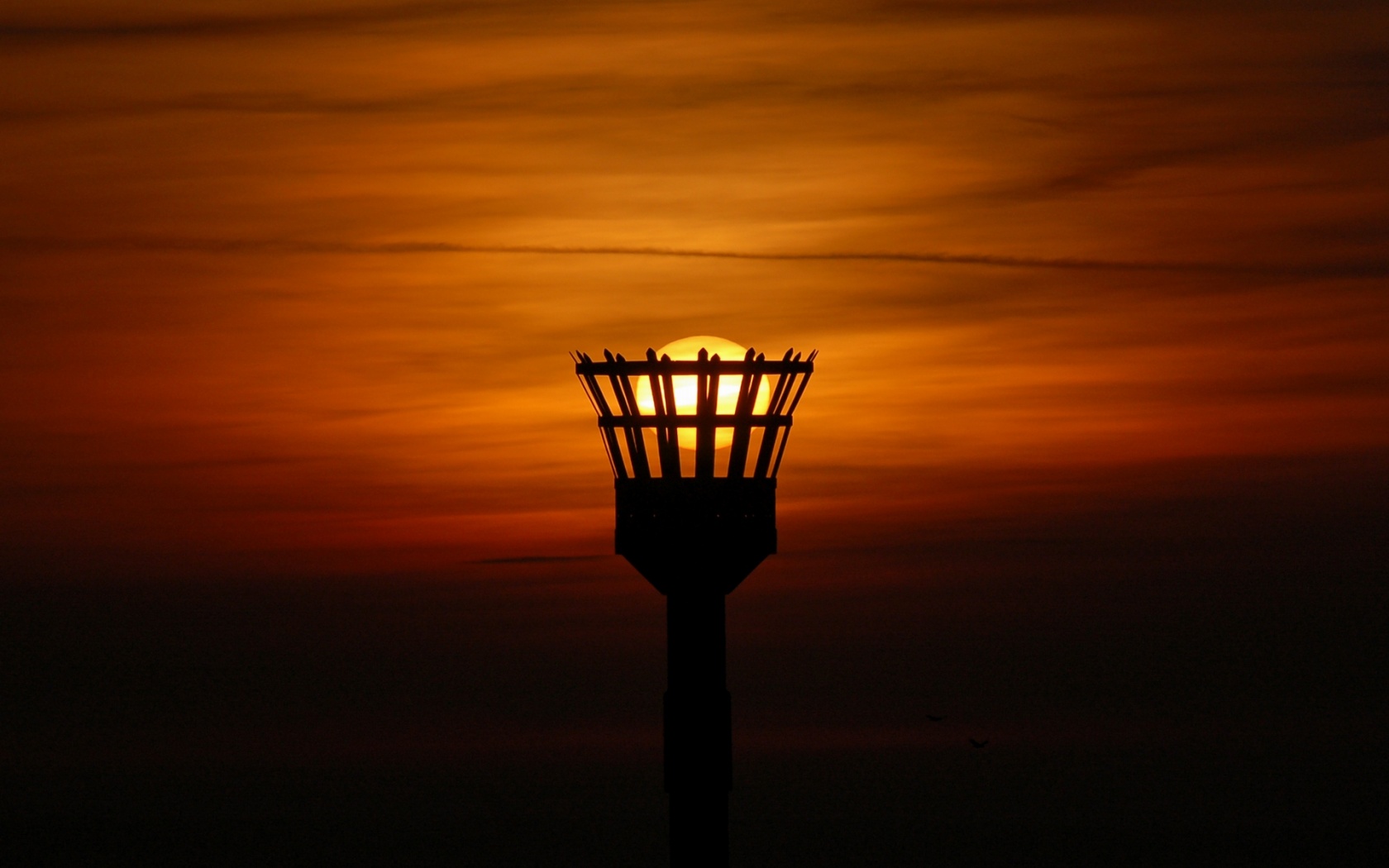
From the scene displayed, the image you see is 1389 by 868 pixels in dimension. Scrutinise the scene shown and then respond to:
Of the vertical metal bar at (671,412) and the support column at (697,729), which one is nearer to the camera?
the vertical metal bar at (671,412)

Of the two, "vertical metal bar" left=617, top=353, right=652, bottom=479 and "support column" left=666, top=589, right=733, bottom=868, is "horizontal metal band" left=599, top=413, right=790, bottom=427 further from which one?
"support column" left=666, top=589, right=733, bottom=868

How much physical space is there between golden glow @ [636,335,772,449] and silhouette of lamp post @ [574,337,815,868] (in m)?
0.01

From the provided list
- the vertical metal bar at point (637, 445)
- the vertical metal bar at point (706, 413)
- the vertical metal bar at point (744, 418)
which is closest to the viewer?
the vertical metal bar at point (706, 413)

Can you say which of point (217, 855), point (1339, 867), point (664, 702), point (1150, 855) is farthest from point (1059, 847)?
point (664, 702)

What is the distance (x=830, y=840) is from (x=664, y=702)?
13364cm

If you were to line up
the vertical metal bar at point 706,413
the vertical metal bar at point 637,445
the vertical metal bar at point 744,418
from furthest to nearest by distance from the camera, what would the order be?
the vertical metal bar at point 637,445
the vertical metal bar at point 744,418
the vertical metal bar at point 706,413

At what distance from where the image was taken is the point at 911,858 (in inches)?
5192

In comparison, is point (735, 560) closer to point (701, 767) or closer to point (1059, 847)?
point (701, 767)

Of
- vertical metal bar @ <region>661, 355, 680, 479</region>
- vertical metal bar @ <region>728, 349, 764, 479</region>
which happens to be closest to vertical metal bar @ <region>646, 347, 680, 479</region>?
Answer: vertical metal bar @ <region>661, 355, 680, 479</region>

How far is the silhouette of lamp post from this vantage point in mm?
15703

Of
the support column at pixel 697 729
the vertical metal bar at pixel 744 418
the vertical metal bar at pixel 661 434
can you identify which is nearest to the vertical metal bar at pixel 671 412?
the vertical metal bar at pixel 661 434

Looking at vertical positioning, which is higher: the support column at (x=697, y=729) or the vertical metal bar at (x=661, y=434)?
the vertical metal bar at (x=661, y=434)

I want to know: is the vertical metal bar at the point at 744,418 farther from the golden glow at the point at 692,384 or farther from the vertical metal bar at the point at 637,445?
the vertical metal bar at the point at 637,445

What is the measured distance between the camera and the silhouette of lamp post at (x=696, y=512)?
51.5 feet
